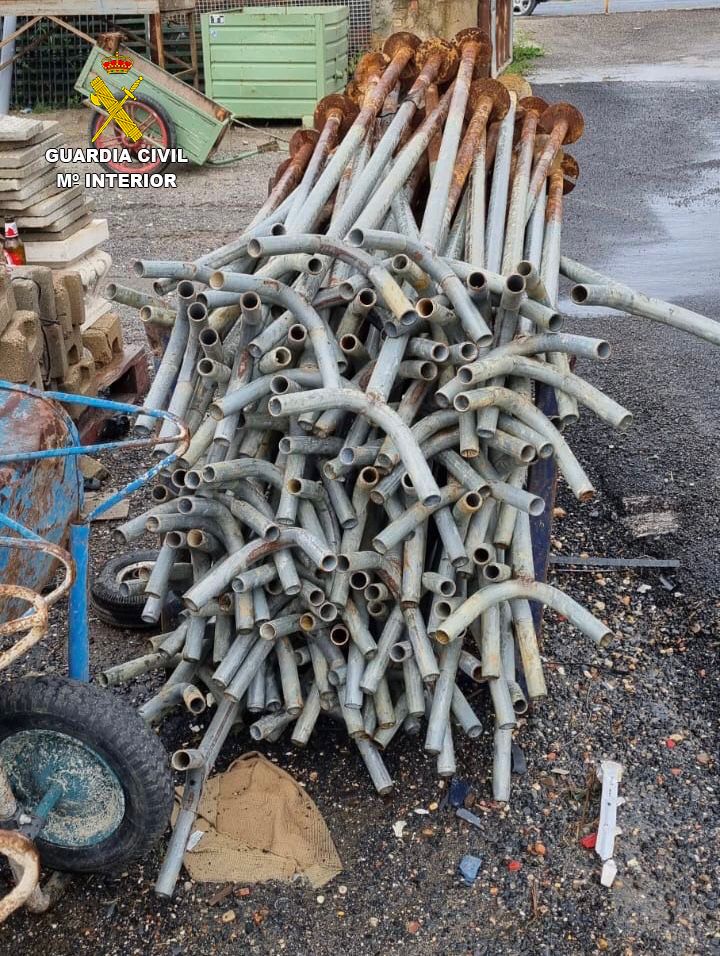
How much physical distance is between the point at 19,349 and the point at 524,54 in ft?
55.7

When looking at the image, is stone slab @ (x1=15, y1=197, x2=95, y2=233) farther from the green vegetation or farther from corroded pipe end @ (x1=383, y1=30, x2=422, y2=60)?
the green vegetation

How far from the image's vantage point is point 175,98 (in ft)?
39.9

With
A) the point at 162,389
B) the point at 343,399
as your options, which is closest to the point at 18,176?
the point at 162,389

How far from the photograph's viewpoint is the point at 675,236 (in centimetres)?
968

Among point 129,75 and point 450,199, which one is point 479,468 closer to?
point 450,199

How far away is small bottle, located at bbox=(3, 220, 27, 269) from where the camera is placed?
603 centimetres

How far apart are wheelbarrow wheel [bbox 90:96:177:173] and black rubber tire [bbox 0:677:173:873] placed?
1044cm

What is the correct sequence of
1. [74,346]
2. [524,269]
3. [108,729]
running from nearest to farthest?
[108,729]
[524,269]
[74,346]

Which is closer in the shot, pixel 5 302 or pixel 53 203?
pixel 5 302

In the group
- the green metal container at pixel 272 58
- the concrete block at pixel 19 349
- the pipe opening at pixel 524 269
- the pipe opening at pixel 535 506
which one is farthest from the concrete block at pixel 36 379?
the green metal container at pixel 272 58

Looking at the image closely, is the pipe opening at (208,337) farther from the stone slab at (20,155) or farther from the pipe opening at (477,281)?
the stone slab at (20,155)

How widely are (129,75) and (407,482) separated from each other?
10.4m

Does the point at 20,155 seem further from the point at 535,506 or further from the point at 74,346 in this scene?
the point at 535,506

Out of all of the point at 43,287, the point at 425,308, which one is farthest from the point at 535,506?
the point at 43,287
